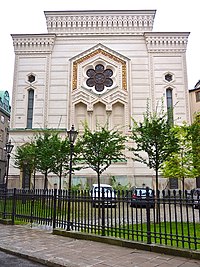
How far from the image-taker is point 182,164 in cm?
2273

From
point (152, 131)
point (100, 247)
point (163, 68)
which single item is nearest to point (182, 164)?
point (152, 131)

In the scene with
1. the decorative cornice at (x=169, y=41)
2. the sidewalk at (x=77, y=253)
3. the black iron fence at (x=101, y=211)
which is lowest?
the sidewalk at (x=77, y=253)

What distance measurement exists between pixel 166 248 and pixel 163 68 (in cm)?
2834

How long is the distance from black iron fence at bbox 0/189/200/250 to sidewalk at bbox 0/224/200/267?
0.62 m

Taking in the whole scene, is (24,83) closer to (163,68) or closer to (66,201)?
(163,68)

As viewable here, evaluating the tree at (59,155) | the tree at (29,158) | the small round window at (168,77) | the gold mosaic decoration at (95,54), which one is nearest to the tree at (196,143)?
the tree at (59,155)

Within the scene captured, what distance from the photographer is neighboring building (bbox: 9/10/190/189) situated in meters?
31.5

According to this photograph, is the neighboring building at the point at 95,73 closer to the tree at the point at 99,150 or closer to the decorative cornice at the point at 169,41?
the decorative cornice at the point at 169,41

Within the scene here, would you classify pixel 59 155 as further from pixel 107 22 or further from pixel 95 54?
pixel 107 22

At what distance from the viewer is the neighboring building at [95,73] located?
3155 cm

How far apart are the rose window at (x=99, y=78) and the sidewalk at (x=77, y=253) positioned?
25360mm

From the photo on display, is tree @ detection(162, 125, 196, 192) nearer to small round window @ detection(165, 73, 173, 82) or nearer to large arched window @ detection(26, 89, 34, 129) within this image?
small round window @ detection(165, 73, 173, 82)

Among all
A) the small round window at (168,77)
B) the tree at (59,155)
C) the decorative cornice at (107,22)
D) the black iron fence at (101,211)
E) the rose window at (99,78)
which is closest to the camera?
the black iron fence at (101,211)

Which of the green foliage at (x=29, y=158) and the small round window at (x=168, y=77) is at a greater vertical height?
the small round window at (x=168, y=77)
